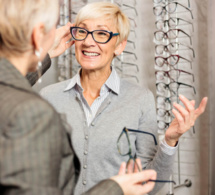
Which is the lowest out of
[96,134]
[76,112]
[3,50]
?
[96,134]

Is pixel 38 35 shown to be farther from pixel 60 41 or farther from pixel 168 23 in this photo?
pixel 168 23

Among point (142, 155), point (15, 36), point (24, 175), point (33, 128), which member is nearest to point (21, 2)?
point (15, 36)

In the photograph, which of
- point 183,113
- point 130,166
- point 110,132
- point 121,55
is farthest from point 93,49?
point 121,55

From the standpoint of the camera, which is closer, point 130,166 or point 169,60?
point 130,166

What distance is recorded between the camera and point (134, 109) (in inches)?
64.4

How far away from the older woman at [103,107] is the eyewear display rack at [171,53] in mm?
889

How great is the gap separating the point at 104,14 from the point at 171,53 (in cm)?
113

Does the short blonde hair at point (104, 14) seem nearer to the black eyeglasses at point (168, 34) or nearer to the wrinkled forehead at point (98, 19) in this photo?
the wrinkled forehead at point (98, 19)

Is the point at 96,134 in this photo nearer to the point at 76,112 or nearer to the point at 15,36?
the point at 76,112

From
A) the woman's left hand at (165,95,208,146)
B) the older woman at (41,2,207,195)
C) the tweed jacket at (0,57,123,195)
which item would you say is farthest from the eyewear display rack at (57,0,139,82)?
the tweed jacket at (0,57,123,195)

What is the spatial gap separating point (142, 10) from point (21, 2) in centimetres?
237

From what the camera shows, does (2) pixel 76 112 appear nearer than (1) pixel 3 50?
No

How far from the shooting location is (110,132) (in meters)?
1.57

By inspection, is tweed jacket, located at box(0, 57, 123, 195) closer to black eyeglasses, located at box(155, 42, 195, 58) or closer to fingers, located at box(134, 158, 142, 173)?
fingers, located at box(134, 158, 142, 173)
